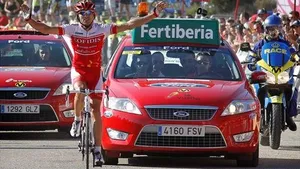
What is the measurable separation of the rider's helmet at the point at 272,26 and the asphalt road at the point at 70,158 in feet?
5.13

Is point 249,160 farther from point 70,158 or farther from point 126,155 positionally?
point 70,158

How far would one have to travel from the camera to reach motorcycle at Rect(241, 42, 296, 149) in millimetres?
16047

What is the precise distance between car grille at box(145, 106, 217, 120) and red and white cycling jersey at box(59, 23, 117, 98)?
30.0 inches

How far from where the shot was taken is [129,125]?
539 inches

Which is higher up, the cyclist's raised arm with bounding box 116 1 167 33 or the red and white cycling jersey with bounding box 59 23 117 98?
the cyclist's raised arm with bounding box 116 1 167 33

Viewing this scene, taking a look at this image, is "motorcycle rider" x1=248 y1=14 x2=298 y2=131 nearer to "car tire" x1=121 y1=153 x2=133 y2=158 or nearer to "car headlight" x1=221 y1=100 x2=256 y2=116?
"car headlight" x1=221 y1=100 x2=256 y2=116

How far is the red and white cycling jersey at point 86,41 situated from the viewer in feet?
43.3

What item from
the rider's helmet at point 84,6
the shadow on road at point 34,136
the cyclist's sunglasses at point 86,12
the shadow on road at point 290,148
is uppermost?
the rider's helmet at point 84,6

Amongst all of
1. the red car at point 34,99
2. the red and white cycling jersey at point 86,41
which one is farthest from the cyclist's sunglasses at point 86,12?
the red car at point 34,99

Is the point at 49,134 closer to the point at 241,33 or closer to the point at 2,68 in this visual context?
the point at 2,68

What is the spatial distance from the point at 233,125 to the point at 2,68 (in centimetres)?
543

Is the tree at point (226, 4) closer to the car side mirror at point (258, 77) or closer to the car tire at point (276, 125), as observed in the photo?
the car tire at point (276, 125)

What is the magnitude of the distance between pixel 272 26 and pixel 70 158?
3.60 m

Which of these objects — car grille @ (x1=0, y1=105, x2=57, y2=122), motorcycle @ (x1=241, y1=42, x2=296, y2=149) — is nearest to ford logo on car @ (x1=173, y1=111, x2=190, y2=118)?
motorcycle @ (x1=241, y1=42, x2=296, y2=149)
